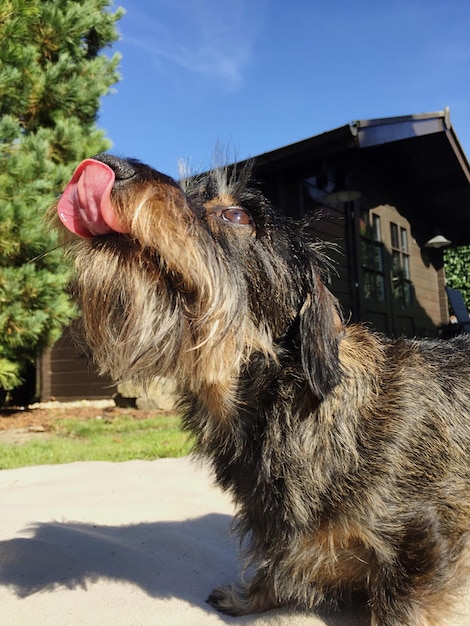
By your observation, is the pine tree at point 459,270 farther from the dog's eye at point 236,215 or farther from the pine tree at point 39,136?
the dog's eye at point 236,215

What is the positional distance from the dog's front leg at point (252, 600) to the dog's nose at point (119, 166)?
1665 mm

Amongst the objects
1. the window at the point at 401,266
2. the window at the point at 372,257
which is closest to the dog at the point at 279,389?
the window at the point at 372,257

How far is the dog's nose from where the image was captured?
5.56 feet

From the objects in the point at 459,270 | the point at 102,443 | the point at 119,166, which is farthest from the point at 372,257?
the point at 119,166

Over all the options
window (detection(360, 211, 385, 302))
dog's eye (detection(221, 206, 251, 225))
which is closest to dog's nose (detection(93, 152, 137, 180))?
dog's eye (detection(221, 206, 251, 225))

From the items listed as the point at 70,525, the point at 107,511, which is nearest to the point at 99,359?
the point at 70,525

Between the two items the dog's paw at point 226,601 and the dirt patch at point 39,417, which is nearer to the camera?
the dog's paw at point 226,601

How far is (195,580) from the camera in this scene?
2.54 metres

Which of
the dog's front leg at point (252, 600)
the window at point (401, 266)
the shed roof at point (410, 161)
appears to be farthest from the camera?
the window at point (401, 266)

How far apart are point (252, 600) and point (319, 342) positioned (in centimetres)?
119

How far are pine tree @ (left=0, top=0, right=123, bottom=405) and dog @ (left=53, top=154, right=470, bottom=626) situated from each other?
16.5ft

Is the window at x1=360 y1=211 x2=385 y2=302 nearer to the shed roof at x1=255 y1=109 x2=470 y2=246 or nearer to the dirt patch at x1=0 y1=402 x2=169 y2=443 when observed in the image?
the shed roof at x1=255 y1=109 x2=470 y2=246

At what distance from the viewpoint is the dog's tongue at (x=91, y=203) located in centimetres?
166

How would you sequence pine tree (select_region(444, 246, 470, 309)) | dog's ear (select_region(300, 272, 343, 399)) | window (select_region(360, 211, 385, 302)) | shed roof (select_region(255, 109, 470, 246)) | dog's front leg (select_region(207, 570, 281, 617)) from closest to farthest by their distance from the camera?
1. dog's ear (select_region(300, 272, 343, 399))
2. dog's front leg (select_region(207, 570, 281, 617))
3. shed roof (select_region(255, 109, 470, 246))
4. window (select_region(360, 211, 385, 302))
5. pine tree (select_region(444, 246, 470, 309))
